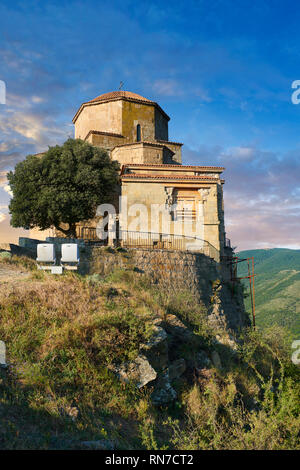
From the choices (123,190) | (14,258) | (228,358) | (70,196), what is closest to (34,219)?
(70,196)

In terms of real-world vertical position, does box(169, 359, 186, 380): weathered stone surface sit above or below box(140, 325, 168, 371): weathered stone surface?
below

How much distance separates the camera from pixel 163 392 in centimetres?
728

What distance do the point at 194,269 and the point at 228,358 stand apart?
7.23 meters

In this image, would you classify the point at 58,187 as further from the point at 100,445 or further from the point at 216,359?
the point at 100,445

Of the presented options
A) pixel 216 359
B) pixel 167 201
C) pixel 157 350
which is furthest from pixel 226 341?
pixel 167 201

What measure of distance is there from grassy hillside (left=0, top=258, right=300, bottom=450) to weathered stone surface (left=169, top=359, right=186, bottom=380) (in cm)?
17

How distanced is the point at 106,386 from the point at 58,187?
17.8 m

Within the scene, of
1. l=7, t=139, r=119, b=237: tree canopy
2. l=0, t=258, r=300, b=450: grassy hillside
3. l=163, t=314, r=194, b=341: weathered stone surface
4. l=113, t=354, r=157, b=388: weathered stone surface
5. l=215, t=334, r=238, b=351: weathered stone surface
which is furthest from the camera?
l=7, t=139, r=119, b=237: tree canopy

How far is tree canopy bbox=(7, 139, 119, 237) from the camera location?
2228 centimetres

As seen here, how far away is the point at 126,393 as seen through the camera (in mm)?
6758

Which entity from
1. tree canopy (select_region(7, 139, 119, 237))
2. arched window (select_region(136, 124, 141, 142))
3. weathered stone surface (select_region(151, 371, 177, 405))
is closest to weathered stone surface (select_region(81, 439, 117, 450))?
weathered stone surface (select_region(151, 371, 177, 405))

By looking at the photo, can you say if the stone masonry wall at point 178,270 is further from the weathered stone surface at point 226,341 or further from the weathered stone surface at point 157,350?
the weathered stone surface at point 157,350

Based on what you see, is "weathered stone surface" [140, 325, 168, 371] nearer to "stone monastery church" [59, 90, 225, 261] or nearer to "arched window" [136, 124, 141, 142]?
"stone monastery church" [59, 90, 225, 261]

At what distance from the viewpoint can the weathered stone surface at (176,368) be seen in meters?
8.05
